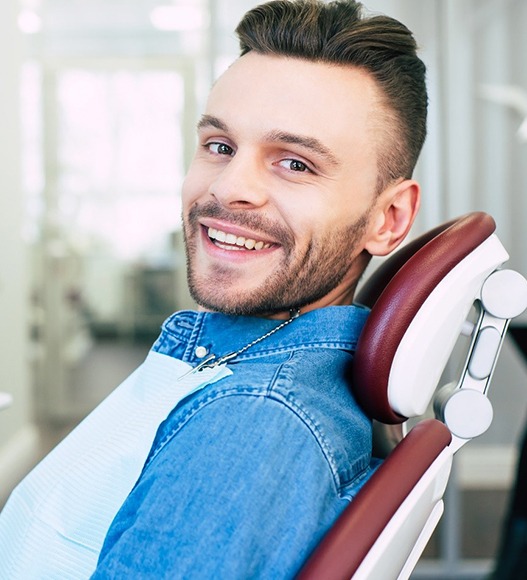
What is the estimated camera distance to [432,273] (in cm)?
92

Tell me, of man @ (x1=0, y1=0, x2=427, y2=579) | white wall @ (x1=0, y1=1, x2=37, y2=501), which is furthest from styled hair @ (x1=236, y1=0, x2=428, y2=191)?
white wall @ (x1=0, y1=1, x2=37, y2=501)

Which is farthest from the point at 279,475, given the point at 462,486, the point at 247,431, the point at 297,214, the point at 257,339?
the point at 462,486

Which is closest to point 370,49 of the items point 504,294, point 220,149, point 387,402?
point 220,149

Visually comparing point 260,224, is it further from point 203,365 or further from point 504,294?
point 504,294

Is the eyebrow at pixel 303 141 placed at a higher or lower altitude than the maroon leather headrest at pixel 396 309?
higher

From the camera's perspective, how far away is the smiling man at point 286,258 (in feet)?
2.48

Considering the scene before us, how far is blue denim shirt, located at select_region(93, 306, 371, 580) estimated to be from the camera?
724 millimetres

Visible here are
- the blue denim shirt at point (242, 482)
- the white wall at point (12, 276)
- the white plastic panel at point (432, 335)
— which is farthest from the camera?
the white wall at point (12, 276)

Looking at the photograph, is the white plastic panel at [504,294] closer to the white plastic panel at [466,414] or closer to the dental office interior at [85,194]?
the white plastic panel at [466,414]

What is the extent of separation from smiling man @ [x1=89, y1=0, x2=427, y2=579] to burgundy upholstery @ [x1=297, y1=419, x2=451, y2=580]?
27 millimetres

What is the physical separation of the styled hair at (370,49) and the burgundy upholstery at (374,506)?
377mm

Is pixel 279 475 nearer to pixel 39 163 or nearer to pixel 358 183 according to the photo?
pixel 358 183

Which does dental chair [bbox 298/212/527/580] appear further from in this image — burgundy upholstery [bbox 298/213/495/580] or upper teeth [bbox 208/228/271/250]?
upper teeth [bbox 208/228/271/250]

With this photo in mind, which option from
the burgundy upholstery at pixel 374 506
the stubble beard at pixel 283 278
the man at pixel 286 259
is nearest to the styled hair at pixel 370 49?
the man at pixel 286 259
